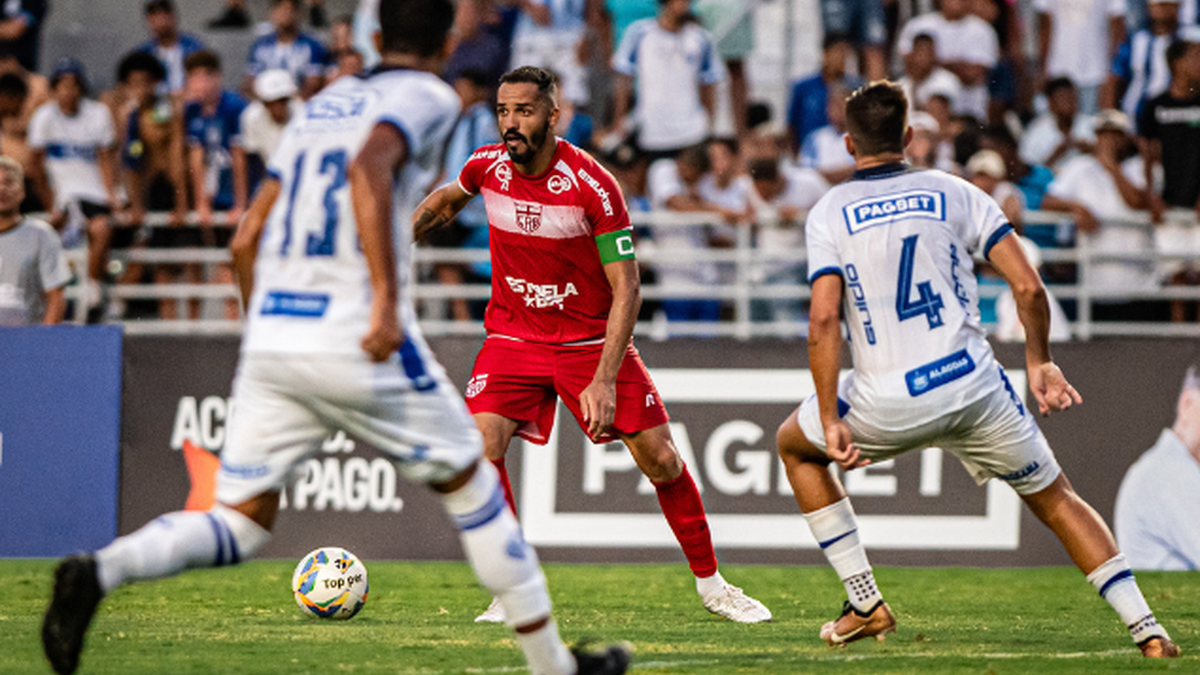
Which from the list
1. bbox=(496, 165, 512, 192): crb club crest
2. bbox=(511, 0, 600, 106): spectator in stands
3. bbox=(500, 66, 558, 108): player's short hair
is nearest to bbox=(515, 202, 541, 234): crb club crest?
bbox=(496, 165, 512, 192): crb club crest

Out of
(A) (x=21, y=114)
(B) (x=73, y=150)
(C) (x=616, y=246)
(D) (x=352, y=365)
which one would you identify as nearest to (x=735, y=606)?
(C) (x=616, y=246)

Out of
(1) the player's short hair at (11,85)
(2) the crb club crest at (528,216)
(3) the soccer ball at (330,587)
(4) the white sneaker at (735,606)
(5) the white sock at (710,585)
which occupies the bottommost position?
(4) the white sneaker at (735,606)

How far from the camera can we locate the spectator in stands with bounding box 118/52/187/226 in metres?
14.0

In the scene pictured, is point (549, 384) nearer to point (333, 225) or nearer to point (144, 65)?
point (333, 225)

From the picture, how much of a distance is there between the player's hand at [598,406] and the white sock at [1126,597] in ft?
6.93

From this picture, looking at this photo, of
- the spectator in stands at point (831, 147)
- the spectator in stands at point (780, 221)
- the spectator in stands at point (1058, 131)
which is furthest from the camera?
the spectator in stands at point (1058, 131)

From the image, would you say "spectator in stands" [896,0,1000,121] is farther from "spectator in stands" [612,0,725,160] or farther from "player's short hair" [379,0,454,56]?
"player's short hair" [379,0,454,56]

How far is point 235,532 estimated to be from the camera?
4941mm

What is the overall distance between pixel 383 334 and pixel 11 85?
431 inches

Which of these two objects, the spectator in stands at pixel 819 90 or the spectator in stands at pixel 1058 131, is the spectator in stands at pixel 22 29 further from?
the spectator in stands at pixel 1058 131

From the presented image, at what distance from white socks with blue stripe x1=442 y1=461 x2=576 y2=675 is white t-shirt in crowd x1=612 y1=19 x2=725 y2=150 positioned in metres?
9.36

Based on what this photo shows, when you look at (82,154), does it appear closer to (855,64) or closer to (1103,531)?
(855,64)

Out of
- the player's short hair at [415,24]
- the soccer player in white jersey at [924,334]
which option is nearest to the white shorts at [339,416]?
the player's short hair at [415,24]

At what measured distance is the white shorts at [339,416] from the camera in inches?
186
